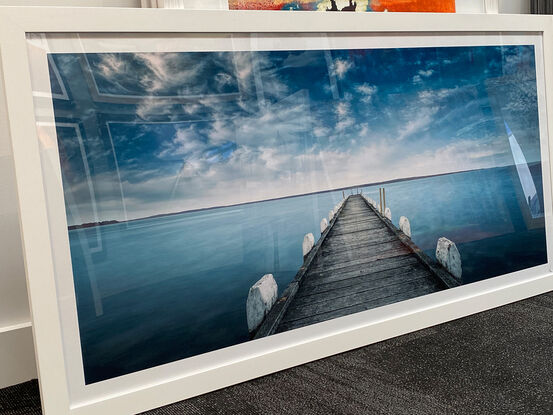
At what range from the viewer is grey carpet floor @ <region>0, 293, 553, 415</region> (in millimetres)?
1227

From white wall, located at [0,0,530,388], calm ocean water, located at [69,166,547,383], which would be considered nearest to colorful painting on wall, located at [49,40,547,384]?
calm ocean water, located at [69,166,547,383]

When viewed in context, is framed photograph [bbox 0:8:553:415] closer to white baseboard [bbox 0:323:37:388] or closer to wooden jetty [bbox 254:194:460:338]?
wooden jetty [bbox 254:194:460:338]

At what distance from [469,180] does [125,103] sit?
3.72 feet

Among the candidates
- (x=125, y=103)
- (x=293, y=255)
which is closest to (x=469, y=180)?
(x=293, y=255)

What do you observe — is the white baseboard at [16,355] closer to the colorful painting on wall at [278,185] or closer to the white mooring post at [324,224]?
the colorful painting on wall at [278,185]

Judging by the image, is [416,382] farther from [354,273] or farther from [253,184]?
[253,184]

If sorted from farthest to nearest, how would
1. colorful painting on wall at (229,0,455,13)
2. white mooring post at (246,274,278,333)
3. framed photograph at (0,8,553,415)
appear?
colorful painting on wall at (229,0,455,13) → white mooring post at (246,274,278,333) → framed photograph at (0,8,553,415)

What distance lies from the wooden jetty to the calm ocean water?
1.5 inches

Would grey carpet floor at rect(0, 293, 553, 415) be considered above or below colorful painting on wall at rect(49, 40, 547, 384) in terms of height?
below

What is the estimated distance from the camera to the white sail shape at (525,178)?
1.84 metres

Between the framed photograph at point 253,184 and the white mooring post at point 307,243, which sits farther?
the white mooring post at point 307,243

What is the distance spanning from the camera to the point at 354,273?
5.16 feet

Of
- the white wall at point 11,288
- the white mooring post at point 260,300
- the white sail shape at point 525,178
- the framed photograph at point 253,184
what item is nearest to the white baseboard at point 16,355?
the white wall at point 11,288

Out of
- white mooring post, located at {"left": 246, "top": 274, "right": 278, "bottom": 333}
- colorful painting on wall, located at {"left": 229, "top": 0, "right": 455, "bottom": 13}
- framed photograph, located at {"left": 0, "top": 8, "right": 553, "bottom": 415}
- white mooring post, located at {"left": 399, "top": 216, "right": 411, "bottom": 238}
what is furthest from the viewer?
colorful painting on wall, located at {"left": 229, "top": 0, "right": 455, "bottom": 13}
